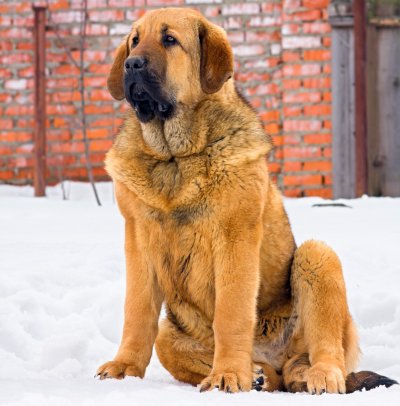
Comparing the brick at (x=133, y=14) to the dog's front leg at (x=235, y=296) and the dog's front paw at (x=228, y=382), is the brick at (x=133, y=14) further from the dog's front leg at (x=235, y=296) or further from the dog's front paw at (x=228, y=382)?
the dog's front paw at (x=228, y=382)

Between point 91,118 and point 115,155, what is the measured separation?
17.7 feet

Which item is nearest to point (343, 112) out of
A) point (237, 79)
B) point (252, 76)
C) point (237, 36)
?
point (252, 76)

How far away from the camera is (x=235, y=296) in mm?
3779

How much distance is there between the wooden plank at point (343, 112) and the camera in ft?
30.0

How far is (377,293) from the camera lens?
5328mm

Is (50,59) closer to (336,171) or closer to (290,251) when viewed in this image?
(336,171)

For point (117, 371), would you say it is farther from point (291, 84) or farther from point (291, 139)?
point (291, 84)

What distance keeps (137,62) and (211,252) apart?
2.57ft

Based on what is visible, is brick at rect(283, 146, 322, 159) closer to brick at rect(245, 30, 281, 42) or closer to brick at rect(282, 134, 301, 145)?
brick at rect(282, 134, 301, 145)

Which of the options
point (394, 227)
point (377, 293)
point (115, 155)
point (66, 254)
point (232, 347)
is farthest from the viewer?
point (394, 227)

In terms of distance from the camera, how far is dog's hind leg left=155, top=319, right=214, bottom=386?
159 inches

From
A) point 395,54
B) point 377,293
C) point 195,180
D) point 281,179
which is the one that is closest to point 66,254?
point 377,293

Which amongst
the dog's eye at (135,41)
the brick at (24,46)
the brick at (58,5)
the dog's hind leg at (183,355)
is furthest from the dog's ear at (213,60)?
the brick at (24,46)

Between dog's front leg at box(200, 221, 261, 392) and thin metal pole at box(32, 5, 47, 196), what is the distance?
563cm
